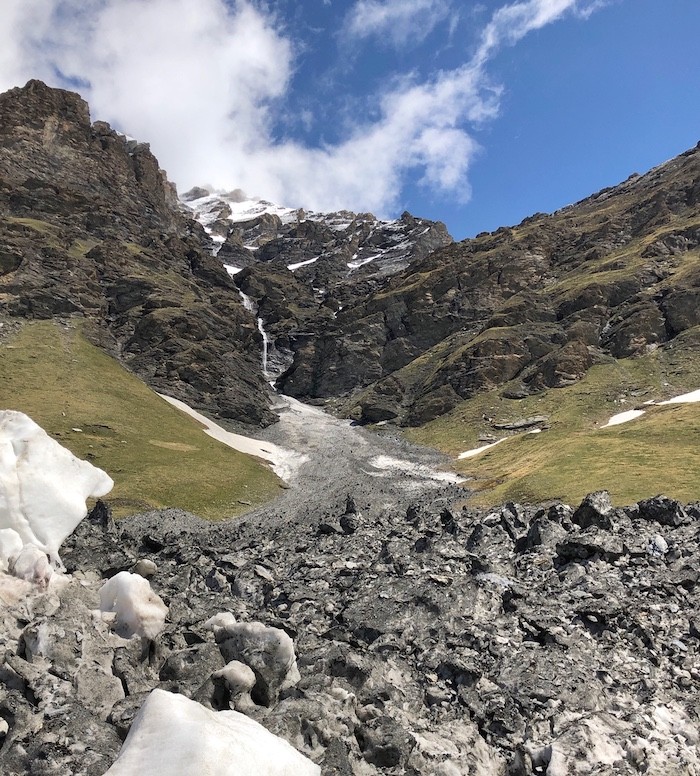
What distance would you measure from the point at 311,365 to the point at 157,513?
149m

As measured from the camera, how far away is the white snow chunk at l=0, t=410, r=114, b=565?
Answer: 13.6 m

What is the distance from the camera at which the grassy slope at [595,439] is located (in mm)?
49419

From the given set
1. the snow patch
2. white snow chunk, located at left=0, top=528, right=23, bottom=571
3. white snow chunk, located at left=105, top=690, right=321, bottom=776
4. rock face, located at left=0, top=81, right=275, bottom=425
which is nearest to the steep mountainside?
rock face, located at left=0, top=81, right=275, bottom=425

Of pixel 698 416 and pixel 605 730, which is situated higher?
pixel 698 416

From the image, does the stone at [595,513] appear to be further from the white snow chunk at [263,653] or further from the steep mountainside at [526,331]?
the steep mountainside at [526,331]

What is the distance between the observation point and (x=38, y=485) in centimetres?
1411

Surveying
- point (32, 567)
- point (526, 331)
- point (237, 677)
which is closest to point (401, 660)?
point (237, 677)

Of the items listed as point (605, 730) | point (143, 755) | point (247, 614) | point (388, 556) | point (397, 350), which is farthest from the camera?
point (397, 350)

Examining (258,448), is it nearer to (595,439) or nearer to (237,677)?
(595,439)

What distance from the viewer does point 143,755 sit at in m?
6.96

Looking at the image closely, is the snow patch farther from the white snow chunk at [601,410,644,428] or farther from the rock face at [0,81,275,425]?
the white snow chunk at [601,410,644,428]

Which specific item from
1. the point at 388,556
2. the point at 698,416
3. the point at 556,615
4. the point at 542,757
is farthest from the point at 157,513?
the point at 698,416

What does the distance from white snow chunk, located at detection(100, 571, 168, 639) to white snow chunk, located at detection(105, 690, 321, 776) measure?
4922 mm

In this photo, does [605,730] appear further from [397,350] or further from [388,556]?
[397,350]
